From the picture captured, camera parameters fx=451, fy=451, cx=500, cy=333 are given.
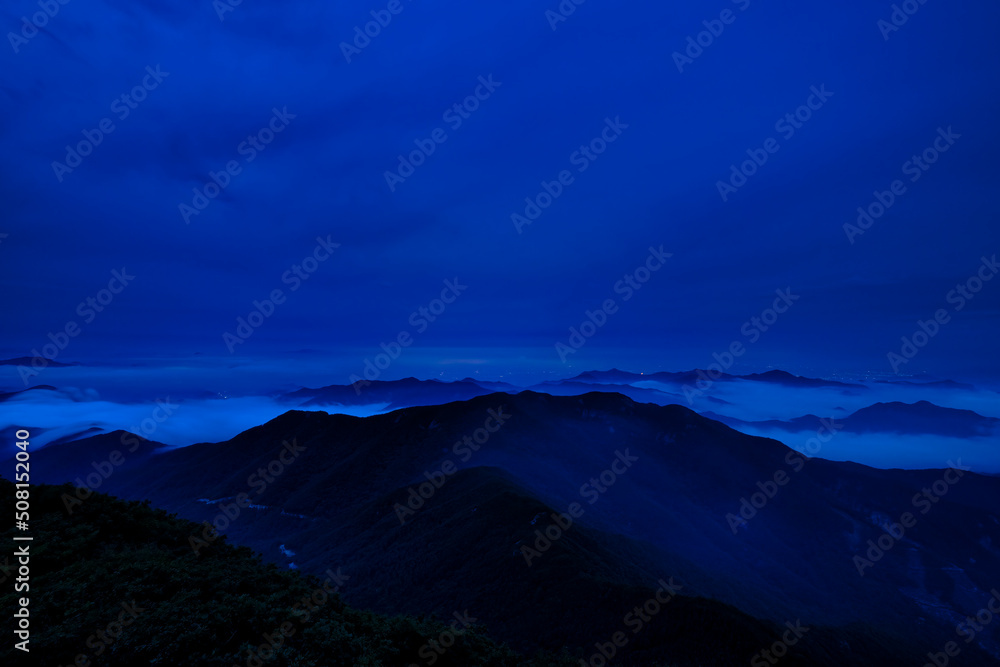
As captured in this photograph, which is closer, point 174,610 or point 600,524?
point 174,610

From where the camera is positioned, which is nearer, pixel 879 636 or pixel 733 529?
pixel 879 636

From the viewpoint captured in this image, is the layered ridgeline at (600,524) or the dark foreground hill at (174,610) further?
the layered ridgeline at (600,524)

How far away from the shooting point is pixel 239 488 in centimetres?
11719

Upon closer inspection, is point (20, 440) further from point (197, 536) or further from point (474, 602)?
point (474, 602)

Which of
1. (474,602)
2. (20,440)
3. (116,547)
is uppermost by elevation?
(20,440)

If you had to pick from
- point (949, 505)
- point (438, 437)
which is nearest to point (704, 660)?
point (438, 437)

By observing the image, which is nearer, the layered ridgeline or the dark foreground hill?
the dark foreground hill

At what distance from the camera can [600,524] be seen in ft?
264

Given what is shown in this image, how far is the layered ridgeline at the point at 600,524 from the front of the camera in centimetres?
4088

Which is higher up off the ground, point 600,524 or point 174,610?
point 174,610

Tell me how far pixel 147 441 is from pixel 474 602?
19510 centimetres

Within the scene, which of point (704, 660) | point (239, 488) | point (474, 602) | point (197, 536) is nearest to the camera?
point (197, 536)

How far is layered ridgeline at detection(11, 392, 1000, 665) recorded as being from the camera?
40.9 meters

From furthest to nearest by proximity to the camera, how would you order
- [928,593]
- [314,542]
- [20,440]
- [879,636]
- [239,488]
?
[239,488] → [928,593] → [314,542] → [879,636] → [20,440]
